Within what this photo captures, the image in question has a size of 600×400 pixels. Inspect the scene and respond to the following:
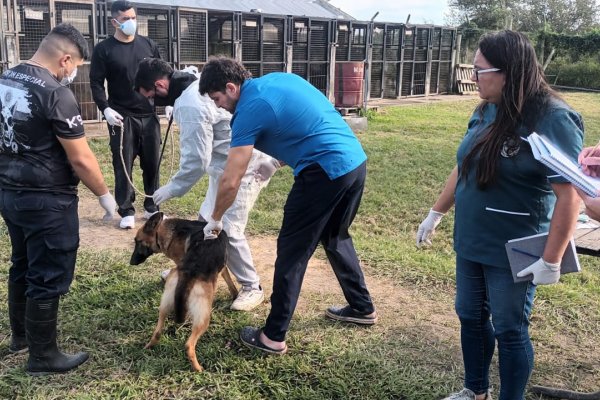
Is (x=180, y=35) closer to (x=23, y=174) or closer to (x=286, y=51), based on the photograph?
(x=286, y=51)

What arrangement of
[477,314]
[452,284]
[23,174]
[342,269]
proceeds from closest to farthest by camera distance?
[477,314]
[23,174]
[342,269]
[452,284]

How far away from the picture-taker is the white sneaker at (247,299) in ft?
12.9

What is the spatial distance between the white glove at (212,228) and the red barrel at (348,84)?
10116mm

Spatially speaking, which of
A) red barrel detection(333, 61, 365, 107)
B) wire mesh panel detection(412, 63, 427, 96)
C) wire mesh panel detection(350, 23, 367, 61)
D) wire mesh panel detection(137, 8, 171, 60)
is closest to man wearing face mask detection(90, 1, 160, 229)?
wire mesh panel detection(137, 8, 171, 60)

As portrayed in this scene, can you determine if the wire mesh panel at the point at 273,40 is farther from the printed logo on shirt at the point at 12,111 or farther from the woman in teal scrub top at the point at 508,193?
the woman in teal scrub top at the point at 508,193

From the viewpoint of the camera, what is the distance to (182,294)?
10.9ft

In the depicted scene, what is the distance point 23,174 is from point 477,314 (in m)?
2.36

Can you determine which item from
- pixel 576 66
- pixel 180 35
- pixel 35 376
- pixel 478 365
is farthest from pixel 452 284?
pixel 576 66

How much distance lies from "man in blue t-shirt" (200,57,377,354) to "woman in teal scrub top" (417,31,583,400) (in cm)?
79

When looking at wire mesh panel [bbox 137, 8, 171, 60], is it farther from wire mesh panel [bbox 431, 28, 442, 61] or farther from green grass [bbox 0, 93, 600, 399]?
wire mesh panel [bbox 431, 28, 442, 61]

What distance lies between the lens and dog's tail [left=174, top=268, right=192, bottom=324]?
10.9 ft

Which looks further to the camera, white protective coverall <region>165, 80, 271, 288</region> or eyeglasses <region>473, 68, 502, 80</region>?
white protective coverall <region>165, 80, 271, 288</region>

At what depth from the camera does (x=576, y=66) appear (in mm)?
26906

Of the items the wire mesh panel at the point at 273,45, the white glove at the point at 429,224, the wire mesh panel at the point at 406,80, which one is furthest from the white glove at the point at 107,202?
the wire mesh panel at the point at 406,80
